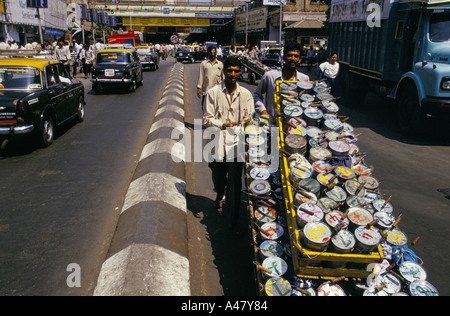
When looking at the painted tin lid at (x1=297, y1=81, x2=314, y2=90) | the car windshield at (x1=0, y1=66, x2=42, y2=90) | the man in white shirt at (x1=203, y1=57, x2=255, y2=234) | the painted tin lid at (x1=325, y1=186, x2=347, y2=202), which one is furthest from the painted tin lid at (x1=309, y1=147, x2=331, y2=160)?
the car windshield at (x1=0, y1=66, x2=42, y2=90)

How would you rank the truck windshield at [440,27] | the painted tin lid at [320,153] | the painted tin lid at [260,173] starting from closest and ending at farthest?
the painted tin lid at [320,153] → the painted tin lid at [260,173] → the truck windshield at [440,27]

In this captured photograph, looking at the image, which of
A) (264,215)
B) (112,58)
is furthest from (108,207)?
(112,58)

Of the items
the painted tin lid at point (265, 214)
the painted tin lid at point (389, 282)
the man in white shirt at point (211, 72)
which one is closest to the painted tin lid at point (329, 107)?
the painted tin lid at point (265, 214)

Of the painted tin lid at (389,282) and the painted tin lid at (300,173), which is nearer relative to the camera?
the painted tin lid at (389,282)

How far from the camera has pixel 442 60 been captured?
27.2 ft

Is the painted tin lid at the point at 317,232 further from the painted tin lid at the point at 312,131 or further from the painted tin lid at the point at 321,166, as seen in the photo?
the painted tin lid at the point at 312,131

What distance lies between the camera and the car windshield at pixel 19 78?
301 inches

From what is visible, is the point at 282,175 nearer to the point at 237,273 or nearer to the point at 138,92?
the point at 237,273

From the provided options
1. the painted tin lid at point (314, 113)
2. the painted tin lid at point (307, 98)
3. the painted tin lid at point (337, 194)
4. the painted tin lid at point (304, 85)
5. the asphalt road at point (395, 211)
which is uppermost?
the painted tin lid at point (304, 85)

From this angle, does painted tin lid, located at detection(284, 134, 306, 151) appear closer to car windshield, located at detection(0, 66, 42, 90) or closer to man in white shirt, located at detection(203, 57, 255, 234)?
man in white shirt, located at detection(203, 57, 255, 234)

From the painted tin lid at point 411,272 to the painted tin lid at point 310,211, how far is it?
31.9 inches

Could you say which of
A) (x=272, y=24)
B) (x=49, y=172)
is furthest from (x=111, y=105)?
(x=272, y=24)

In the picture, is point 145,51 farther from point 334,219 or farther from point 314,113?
point 334,219

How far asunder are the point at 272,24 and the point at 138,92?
32.6 metres
